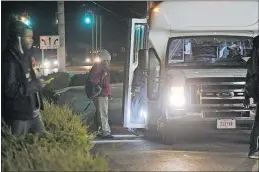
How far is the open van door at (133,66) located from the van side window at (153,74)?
443mm

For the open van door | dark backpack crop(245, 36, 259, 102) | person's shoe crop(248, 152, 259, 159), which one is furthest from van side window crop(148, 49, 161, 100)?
person's shoe crop(248, 152, 259, 159)

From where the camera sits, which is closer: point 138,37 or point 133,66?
point 133,66

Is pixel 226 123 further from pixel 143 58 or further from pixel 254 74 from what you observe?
pixel 143 58

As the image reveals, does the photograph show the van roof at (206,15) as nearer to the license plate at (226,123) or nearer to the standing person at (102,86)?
the standing person at (102,86)

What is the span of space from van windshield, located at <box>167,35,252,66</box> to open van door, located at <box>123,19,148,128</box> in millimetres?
764

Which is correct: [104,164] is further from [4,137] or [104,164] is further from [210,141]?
[210,141]

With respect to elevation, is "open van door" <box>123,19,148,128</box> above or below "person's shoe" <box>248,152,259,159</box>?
above

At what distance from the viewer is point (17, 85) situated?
5.41 m

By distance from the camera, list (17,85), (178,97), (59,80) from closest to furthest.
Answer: (17,85), (178,97), (59,80)

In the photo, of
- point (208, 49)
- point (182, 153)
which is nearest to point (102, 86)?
point (208, 49)

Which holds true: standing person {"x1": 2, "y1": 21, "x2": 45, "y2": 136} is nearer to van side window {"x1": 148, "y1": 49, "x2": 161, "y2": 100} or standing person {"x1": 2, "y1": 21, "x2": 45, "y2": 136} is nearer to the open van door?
van side window {"x1": 148, "y1": 49, "x2": 161, "y2": 100}

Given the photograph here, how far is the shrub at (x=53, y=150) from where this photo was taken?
460cm

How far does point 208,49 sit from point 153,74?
1255 millimetres

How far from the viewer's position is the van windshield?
8.93m
